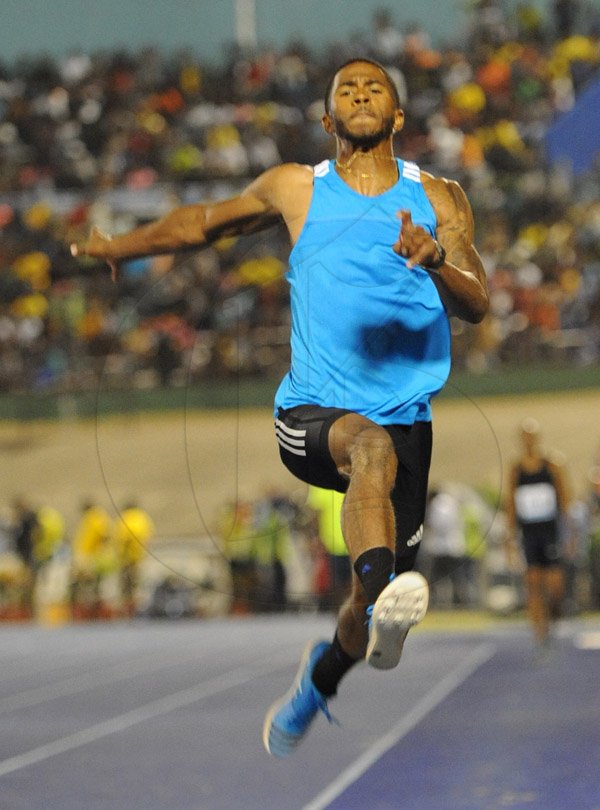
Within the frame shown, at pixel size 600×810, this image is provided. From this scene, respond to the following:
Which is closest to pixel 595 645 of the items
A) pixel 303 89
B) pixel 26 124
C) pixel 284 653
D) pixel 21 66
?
pixel 284 653

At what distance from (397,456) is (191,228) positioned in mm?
944

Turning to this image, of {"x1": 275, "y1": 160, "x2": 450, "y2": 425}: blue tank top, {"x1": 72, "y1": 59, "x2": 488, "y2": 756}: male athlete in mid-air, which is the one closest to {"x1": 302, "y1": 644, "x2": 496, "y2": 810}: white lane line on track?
{"x1": 72, "y1": 59, "x2": 488, "y2": 756}: male athlete in mid-air

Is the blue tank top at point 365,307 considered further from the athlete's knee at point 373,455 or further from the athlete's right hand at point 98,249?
the athlete's right hand at point 98,249

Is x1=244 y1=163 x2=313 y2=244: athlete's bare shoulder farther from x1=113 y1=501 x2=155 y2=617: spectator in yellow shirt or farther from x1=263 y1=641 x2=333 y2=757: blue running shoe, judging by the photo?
x1=113 y1=501 x2=155 y2=617: spectator in yellow shirt

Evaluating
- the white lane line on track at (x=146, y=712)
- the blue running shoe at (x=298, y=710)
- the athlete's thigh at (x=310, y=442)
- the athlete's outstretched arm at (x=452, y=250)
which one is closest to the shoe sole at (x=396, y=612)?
the athlete's thigh at (x=310, y=442)

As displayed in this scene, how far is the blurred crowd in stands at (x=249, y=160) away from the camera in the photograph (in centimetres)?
2211

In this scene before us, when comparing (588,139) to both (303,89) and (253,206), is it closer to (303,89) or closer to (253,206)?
(253,206)

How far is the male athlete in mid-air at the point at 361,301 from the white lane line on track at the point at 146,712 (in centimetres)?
428

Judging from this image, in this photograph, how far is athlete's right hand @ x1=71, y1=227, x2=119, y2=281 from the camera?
5066 mm

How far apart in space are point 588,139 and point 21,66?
17905mm

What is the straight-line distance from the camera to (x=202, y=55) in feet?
99.6

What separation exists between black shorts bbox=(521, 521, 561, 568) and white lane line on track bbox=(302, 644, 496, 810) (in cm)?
104

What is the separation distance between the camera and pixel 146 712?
1127 centimetres

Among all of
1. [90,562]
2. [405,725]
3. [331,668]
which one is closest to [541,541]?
[405,725]
